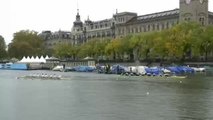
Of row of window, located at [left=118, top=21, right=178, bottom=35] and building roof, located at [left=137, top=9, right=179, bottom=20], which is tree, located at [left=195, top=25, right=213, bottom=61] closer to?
row of window, located at [left=118, top=21, right=178, bottom=35]

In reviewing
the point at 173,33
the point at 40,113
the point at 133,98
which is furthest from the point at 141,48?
the point at 40,113

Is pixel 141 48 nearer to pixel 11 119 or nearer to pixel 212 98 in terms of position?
pixel 212 98

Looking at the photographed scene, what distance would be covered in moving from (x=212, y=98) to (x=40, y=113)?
19388mm

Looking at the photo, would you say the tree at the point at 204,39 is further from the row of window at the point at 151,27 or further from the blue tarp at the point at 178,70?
the row of window at the point at 151,27

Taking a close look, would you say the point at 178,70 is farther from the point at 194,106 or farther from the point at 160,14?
the point at 194,106

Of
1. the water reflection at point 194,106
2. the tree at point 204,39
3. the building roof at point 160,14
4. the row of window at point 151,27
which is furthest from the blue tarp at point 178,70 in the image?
the water reflection at point 194,106

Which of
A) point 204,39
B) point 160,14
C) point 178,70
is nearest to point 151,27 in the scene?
Answer: point 160,14

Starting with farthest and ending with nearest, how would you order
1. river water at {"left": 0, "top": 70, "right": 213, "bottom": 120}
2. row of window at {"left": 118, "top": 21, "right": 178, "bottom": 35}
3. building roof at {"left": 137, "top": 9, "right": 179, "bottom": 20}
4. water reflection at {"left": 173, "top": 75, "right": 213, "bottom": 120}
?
building roof at {"left": 137, "top": 9, "right": 179, "bottom": 20}, row of window at {"left": 118, "top": 21, "right": 178, "bottom": 35}, river water at {"left": 0, "top": 70, "right": 213, "bottom": 120}, water reflection at {"left": 173, "top": 75, "right": 213, "bottom": 120}

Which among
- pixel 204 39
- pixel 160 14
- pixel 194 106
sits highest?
pixel 160 14

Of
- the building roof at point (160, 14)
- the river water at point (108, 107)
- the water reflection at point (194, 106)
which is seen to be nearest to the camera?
the water reflection at point (194, 106)

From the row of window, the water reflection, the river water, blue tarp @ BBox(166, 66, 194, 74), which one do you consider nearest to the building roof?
the row of window

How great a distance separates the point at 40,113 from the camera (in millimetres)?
35625

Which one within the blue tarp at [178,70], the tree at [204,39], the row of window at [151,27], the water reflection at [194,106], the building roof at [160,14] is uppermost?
the building roof at [160,14]

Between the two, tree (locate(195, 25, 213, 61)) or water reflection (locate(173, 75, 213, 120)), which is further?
tree (locate(195, 25, 213, 61))
